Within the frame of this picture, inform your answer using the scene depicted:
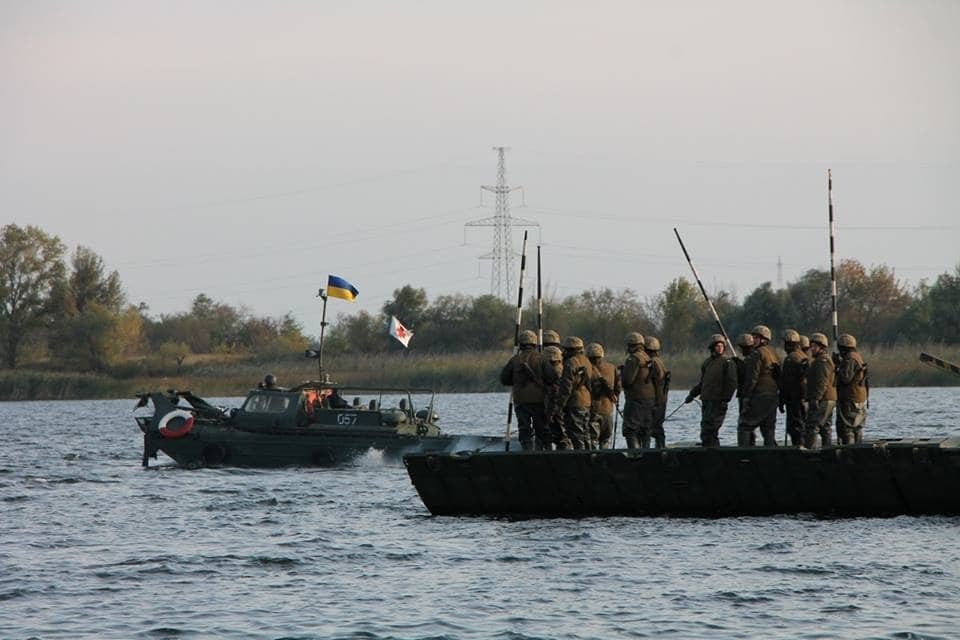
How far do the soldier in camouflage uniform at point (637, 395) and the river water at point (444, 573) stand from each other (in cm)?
144

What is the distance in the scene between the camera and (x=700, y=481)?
25.0m

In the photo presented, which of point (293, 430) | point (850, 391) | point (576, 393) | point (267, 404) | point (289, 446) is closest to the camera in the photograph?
point (850, 391)

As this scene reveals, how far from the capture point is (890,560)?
21.7 meters

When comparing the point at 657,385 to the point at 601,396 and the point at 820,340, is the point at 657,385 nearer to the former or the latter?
the point at 601,396

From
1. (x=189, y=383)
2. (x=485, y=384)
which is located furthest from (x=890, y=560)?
(x=189, y=383)

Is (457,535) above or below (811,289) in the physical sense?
below

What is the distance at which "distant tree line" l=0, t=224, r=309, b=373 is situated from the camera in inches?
4035

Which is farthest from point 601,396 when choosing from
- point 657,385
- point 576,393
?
point 657,385

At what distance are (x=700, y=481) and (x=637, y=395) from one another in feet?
6.11

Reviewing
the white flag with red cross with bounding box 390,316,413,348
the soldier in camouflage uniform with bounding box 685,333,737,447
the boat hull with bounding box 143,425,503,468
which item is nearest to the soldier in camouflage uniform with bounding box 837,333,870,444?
the soldier in camouflage uniform with bounding box 685,333,737,447

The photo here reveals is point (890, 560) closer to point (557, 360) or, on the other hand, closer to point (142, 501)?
point (557, 360)

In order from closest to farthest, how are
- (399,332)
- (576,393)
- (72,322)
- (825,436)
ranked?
1. (825,436)
2. (576,393)
3. (399,332)
4. (72,322)

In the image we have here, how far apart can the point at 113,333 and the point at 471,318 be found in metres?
21.2

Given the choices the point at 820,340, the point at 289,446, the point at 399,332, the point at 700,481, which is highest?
the point at 399,332
